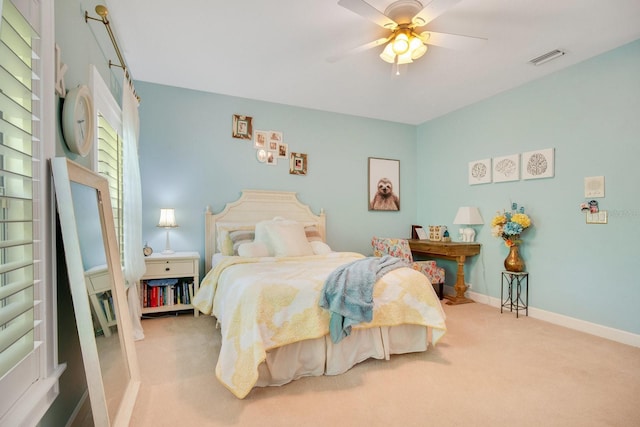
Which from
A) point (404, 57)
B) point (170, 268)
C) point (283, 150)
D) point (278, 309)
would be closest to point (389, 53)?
point (404, 57)

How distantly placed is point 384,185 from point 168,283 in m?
3.36

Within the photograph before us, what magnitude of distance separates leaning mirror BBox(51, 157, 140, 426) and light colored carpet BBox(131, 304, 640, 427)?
14.3 inches

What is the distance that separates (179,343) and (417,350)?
6.69 ft

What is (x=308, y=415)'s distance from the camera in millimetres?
1746

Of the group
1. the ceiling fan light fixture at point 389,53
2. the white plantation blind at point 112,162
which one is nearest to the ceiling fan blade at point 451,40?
the ceiling fan light fixture at point 389,53

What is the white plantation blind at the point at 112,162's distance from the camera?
7.61 ft

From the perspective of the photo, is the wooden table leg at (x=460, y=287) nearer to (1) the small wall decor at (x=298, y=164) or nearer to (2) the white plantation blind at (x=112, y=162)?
(1) the small wall decor at (x=298, y=164)

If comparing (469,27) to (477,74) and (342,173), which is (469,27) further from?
(342,173)

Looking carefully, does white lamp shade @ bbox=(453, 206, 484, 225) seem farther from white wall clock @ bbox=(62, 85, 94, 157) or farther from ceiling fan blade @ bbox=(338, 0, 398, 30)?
white wall clock @ bbox=(62, 85, 94, 157)

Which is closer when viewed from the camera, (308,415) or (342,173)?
(308,415)

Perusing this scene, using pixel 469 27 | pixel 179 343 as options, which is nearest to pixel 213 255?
pixel 179 343

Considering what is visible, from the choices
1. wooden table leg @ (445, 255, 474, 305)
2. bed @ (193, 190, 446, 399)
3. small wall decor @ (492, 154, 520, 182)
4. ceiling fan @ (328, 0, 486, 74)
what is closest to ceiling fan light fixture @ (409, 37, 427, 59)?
ceiling fan @ (328, 0, 486, 74)

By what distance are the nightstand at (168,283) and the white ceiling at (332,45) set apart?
2.05 meters

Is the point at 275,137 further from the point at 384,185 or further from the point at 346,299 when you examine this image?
the point at 346,299
